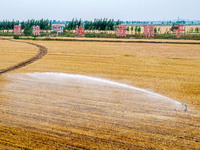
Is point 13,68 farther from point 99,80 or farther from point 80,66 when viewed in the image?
point 99,80

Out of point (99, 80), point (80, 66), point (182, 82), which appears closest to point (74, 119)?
point (99, 80)

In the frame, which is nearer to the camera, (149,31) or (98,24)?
(149,31)

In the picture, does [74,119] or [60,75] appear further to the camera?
[60,75]

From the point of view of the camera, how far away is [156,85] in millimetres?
12859

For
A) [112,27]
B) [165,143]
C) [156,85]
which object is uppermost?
[112,27]

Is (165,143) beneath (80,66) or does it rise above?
beneath

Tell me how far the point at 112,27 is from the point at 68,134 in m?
64.7

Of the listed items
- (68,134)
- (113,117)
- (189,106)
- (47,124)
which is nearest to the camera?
(68,134)

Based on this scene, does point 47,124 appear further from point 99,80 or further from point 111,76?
point 111,76

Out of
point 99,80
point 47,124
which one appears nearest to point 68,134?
point 47,124

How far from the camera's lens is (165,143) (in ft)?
21.4

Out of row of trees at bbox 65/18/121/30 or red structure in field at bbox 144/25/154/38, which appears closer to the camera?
red structure in field at bbox 144/25/154/38

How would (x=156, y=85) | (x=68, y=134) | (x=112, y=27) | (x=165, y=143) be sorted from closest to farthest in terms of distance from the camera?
1. (x=165, y=143)
2. (x=68, y=134)
3. (x=156, y=85)
4. (x=112, y=27)

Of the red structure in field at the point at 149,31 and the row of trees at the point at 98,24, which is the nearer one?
the red structure in field at the point at 149,31
